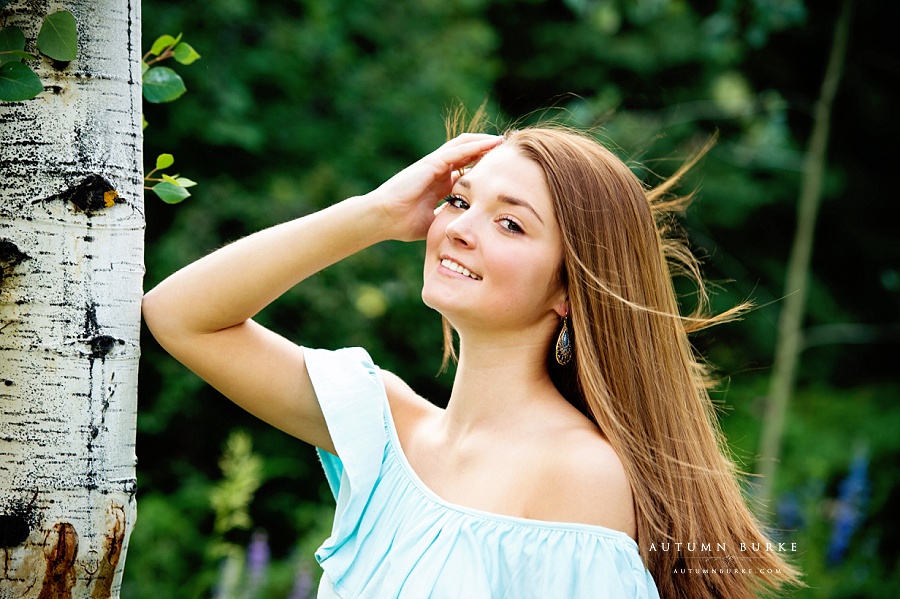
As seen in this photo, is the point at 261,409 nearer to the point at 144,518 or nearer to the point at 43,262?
the point at 43,262

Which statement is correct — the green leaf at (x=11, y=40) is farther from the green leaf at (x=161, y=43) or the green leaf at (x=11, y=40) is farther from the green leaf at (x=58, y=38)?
the green leaf at (x=161, y=43)

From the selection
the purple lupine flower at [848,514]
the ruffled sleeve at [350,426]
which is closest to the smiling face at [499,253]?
the ruffled sleeve at [350,426]

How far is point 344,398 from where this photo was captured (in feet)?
6.18

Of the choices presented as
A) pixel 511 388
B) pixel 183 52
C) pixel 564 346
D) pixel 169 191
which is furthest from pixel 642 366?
pixel 183 52

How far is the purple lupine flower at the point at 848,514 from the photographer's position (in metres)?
4.60

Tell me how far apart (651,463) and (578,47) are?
245 inches

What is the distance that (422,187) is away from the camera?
1898 mm

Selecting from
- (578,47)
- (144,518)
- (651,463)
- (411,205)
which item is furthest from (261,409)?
(578,47)

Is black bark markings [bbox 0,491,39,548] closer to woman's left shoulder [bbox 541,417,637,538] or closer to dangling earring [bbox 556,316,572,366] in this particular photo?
woman's left shoulder [bbox 541,417,637,538]

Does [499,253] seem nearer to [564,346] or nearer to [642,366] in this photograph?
[564,346]

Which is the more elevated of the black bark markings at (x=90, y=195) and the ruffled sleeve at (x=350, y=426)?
the black bark markings at (x=90, y=195)

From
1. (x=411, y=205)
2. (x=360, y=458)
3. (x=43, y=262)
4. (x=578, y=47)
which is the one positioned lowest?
(x=360, y=458)

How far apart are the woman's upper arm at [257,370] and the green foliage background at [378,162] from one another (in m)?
1.79

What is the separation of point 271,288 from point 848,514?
3944 mm
